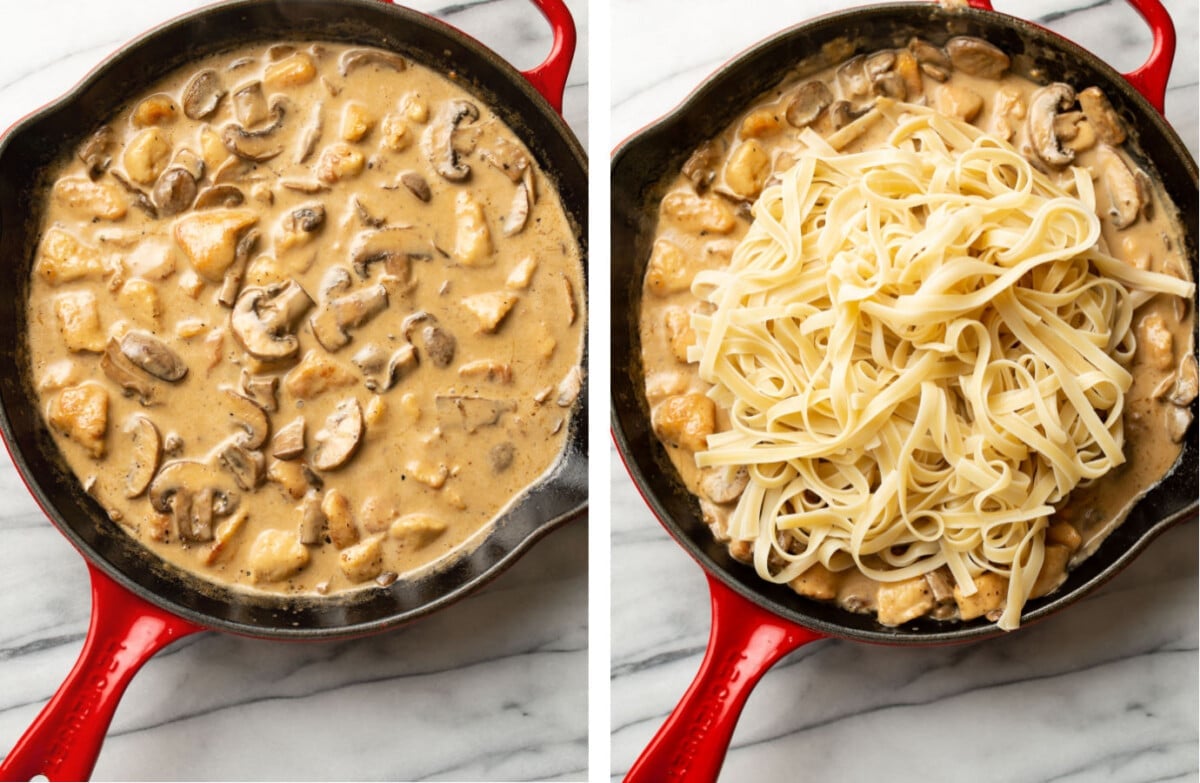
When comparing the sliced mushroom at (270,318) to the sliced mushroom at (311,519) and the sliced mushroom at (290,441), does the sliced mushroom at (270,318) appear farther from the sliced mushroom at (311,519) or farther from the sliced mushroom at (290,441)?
the sliced mushroom at (311,519)

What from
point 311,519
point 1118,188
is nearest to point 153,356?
point 311,519

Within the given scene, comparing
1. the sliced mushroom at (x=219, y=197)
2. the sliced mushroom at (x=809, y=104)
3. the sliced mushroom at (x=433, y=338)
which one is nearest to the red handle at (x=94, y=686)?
the sliced mushroom at (x=433, y=338)

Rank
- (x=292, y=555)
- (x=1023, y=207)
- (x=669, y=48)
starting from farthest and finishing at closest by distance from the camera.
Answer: (x=669, y=48) → (x=292, y=555) → (x=1023, y=207)

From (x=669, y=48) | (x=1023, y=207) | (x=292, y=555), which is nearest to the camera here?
(x=1023, y=207)

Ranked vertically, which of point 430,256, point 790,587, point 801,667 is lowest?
point 801,667

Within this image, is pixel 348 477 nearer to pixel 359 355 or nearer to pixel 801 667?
pixel 359 355

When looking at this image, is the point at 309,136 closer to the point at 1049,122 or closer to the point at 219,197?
the point at 219,197

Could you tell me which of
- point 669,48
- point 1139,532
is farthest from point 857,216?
point 1139,532
